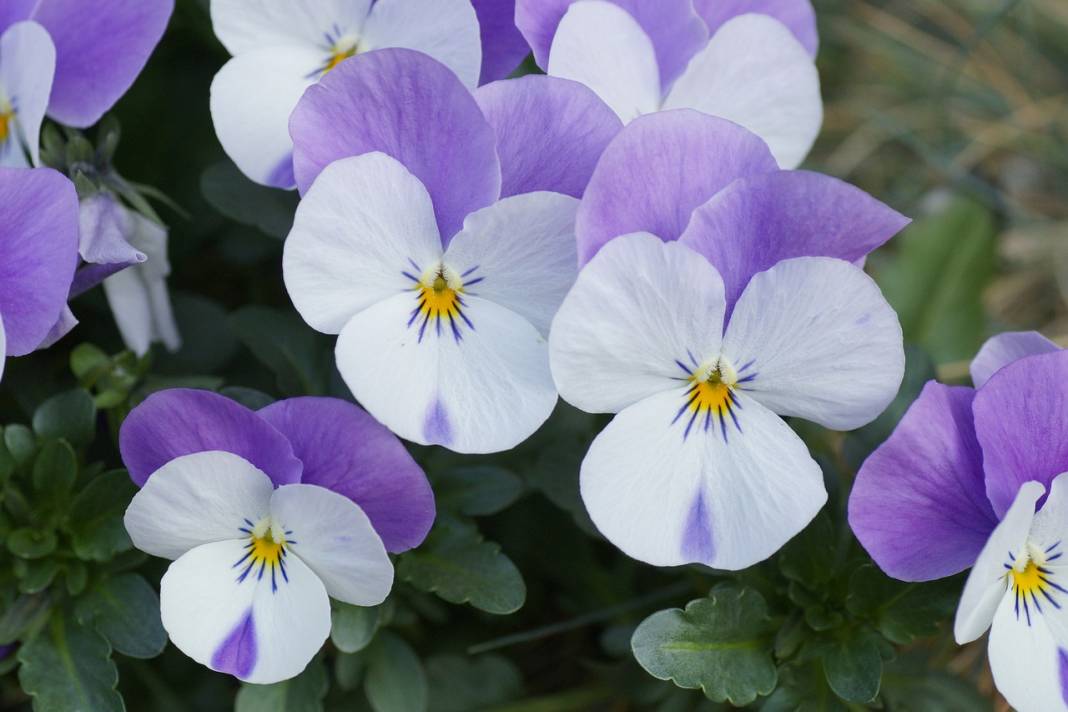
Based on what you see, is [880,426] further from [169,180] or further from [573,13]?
[169,180]

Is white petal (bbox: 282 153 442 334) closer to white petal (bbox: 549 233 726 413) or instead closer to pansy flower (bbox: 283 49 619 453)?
pansy flower (bbox: 283 49 619 453)

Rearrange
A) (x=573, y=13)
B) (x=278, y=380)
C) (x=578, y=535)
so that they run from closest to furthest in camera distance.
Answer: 1. (x=573, y=13)
2. (x=278, y=380)
3. (x=578, y=535)

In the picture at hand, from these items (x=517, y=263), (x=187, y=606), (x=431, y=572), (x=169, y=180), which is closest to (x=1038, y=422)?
(x=517, y=263)

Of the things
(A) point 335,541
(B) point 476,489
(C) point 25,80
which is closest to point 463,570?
(B) point 476,489

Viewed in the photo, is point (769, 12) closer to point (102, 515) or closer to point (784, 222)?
point (784, 222)

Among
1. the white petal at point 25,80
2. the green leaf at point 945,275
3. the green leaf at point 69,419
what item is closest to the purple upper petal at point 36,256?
the white petal at point 25,80
